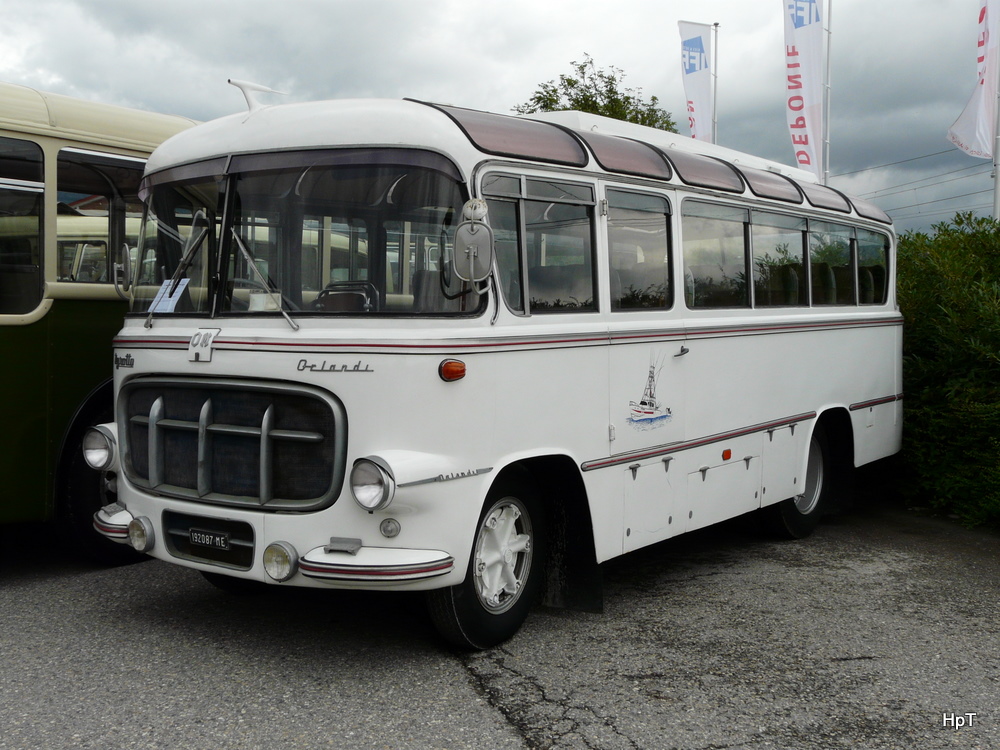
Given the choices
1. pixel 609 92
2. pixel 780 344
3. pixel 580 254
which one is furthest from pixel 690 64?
pixel 580 254

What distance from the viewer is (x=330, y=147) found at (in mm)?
4793

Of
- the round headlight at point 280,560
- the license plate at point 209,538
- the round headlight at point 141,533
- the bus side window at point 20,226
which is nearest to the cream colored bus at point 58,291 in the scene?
the bus side window at point 20,226

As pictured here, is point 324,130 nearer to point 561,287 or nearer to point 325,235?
point 325,235

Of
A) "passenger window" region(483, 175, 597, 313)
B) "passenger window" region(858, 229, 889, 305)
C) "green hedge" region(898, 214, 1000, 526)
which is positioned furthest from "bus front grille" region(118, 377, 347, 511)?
"green hedge" region(898, 214, 1000, 526)

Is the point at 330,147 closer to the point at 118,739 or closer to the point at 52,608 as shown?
the point at 118,739

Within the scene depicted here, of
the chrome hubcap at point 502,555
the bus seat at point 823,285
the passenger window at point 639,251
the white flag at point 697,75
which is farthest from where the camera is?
the white flag at point 697,75

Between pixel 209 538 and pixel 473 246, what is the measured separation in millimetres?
1843

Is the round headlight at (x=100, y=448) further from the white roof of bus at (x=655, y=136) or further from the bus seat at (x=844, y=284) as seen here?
the bus seat at (x=844, y=284)

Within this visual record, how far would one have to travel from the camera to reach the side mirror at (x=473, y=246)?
448cm

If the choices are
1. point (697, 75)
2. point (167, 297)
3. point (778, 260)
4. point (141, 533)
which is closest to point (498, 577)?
point (141, 533)

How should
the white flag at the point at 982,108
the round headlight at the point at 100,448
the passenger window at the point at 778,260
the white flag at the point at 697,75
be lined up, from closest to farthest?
the round headlight at the point at 100,448
the passenger window at the point at 778,260
the white flag at the point at 982,108
the white flag at the point at 697,75

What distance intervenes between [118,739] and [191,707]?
37 cm

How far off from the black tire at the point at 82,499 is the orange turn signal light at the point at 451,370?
291cm

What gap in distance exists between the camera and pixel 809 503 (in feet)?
26.6
